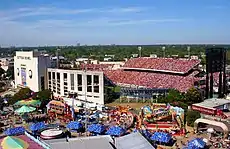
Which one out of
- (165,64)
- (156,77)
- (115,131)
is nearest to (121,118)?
(115,131)

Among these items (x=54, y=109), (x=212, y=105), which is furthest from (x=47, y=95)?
(x=212, y=105)

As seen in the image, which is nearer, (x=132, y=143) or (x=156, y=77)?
(x=132, y=143)

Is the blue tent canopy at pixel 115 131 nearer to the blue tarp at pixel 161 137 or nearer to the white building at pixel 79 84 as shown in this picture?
the blue tarp at pixel 161 137

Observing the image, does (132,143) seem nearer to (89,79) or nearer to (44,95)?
(44,95)

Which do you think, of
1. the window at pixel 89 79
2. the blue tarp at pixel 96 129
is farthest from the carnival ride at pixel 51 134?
the window at pixel 89 79

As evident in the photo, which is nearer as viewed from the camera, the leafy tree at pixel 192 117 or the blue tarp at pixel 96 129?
the blue tarp at pixel 96 129

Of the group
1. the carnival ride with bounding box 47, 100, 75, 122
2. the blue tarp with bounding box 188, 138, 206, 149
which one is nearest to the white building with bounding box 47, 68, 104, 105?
the carnival ride with bounding box 47, 100, 75, 122
